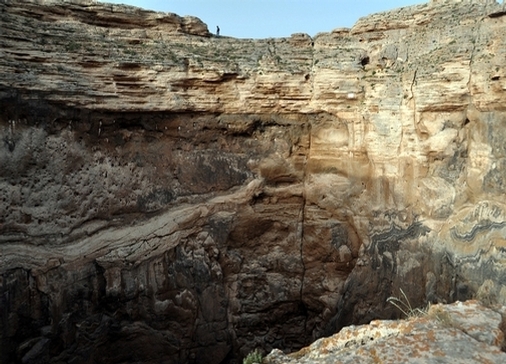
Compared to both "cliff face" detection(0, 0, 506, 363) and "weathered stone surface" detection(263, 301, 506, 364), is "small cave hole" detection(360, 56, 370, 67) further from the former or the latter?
"weathered stone surface" detection(263, 301, 506, 364)

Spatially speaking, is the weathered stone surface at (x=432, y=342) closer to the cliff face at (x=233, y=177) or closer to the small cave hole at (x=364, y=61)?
the cliff face at (x=233, y=177)

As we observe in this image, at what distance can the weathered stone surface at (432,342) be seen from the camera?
3.02 meters

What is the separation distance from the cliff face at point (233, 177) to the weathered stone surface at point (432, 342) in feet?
15.7

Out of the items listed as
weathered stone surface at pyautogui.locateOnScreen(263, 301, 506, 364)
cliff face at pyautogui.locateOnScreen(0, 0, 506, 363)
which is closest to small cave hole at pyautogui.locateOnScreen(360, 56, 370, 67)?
cliff face at pyautogui.locateOnScreen(0, 0, 506, 363)

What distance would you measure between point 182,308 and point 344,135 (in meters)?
6.00

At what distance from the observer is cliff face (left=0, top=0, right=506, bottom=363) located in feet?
28.8

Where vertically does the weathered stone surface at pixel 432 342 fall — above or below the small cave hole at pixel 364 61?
below

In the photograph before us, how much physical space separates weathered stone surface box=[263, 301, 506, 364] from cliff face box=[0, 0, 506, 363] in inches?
189

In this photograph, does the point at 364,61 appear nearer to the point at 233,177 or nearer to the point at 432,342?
the point at 233,177

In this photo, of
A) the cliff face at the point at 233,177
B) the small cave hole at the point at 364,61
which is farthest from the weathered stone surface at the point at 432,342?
the small cave hole at the point at 364,61

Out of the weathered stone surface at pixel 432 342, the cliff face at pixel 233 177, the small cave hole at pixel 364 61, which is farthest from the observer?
the small cave hole at pixel 364 61

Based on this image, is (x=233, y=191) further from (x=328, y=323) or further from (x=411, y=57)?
(x=411, y=57)

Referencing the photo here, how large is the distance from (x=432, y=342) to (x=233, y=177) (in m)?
8.45

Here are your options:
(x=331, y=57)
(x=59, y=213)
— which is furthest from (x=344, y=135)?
(x=59, y=213)
